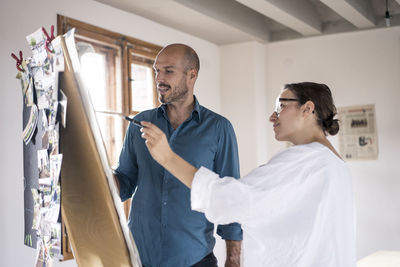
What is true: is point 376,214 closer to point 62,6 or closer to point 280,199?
point 62,6

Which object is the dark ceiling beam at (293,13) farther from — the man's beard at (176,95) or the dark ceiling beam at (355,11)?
the man's beard at (176,95)

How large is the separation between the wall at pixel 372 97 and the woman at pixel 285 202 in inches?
148

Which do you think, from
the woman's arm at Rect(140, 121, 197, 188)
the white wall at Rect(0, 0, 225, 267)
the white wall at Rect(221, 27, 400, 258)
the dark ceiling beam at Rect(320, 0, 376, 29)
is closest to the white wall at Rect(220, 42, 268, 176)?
the white wall at Rect(221, 27, 400, 258)

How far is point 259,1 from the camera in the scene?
4191 mm

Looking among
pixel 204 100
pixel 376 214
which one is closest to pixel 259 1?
pixel 204 100

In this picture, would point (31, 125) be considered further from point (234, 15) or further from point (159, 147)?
point (234, 15)

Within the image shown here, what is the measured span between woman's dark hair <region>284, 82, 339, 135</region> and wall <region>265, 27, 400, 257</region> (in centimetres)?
366

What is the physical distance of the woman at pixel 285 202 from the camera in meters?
1.43

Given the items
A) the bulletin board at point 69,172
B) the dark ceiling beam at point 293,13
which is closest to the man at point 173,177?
the bulletin board at point 69,172

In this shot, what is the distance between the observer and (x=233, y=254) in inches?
81.6

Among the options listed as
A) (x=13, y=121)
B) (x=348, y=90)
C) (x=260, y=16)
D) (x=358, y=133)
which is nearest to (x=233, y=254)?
(x=13, y=121)

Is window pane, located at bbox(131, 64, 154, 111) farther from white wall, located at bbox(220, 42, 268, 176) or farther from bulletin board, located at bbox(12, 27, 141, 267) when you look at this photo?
bulletin board, located at bbox(12, 27, 141, 267)

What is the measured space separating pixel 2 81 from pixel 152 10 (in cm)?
154

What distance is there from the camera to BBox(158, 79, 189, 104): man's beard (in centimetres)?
204
